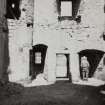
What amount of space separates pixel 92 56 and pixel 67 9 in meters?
3.12

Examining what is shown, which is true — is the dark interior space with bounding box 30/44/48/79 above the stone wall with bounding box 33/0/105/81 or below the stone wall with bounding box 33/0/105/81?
below

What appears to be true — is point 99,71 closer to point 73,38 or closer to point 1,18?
point 73,38

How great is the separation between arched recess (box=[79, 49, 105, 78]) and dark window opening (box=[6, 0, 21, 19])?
169 inches

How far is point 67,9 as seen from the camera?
44.3ft

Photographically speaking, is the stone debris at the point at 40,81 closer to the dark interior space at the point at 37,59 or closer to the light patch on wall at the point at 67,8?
the dark interior space at the point at 37,59

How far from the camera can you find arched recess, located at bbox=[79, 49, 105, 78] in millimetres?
13355

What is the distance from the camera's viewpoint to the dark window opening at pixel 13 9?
521 inches

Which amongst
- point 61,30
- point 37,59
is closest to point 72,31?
point 61,30

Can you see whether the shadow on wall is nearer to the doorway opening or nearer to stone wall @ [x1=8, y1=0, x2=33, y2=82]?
stone wall @ [x1=8, y1=0, x2=33, y2=82]

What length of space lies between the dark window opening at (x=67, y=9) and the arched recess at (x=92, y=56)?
6.91 ft

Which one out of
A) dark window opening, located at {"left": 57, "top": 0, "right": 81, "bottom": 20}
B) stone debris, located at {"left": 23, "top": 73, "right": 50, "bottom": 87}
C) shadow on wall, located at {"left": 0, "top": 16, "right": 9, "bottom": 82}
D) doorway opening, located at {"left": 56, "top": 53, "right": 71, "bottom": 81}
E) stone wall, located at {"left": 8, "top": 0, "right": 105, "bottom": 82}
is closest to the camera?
shadow on wall, located at {"left": 0, "top": 16, "right": 9, "bottom": 82}

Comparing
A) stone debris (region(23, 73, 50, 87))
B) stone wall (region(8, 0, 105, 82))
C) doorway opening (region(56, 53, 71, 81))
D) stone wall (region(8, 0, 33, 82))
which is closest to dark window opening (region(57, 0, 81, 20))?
stone wall (region(8, 0, 105, 82))

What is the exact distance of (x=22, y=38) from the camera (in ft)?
42.2

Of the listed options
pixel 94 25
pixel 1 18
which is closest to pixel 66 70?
pixel 94 25
